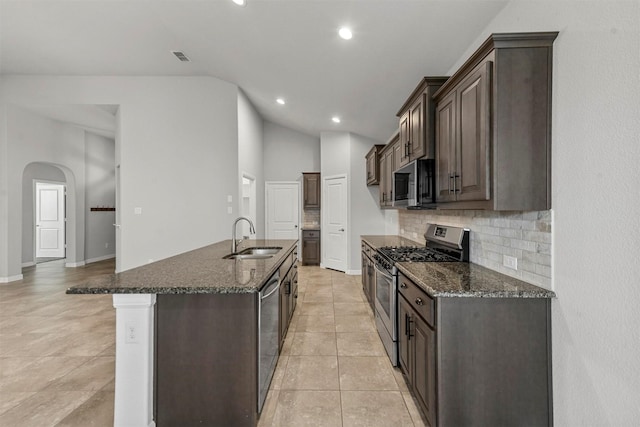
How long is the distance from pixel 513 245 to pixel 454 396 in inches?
38.6

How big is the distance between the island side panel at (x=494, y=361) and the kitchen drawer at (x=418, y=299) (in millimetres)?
75

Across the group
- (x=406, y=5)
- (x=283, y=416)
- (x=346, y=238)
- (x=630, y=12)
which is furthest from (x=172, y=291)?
(x=346, y=238)

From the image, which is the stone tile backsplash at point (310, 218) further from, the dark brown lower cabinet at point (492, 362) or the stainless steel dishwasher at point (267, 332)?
the dark brown lower cabinet at point (492, 362)

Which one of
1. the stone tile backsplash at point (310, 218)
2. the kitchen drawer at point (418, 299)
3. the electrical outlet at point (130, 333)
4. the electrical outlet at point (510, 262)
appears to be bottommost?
the electrical outlet at point (130, 333)

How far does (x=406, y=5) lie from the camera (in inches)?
87.7

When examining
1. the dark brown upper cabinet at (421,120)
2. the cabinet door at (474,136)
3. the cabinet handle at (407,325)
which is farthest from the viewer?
the dark brown upper cabinet at (421,120)

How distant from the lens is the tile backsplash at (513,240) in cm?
164

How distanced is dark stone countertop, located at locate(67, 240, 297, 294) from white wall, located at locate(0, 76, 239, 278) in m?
2.88

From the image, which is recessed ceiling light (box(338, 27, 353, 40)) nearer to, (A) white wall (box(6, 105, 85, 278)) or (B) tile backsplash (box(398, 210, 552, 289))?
(B) tile backsplash (box(398, 210, 552, 289))

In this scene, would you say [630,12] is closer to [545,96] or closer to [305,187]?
[545,96]

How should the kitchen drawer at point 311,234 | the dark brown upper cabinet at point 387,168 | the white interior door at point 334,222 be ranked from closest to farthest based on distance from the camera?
the dark brown upper cabinet at point 387,168 < the white interior door at point 334,222 < the kitchen drawer at point 311,234

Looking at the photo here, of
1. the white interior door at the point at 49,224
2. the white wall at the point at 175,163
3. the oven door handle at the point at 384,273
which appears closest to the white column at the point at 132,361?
the oven door handle at the point at 384,273

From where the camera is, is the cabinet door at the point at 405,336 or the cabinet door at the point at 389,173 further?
the cabinet door at the point at 389,173

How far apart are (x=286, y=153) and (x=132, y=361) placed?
595 cm
